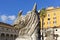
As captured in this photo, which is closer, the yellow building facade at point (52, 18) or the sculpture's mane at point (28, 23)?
the sculpture's mane at point (28, 23)

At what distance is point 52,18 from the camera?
109 m

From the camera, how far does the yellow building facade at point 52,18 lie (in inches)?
4183

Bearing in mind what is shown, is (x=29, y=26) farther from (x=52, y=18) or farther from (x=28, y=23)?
(x=52, y=18)

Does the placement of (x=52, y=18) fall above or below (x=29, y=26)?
above

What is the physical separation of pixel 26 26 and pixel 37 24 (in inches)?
27.9

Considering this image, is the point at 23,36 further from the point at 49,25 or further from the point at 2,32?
the point at 49,25

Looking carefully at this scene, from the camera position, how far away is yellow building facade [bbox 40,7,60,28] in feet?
A: 349

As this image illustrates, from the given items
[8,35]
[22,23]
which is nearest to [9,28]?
[8,35]

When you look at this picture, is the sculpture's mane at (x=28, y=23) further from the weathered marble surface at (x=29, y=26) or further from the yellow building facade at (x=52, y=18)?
the yellow building facade at (x=52, y=18)

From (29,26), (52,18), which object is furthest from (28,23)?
(52,18)

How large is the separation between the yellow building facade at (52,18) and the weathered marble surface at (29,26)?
9114 centimetres

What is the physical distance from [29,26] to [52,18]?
94564 mm

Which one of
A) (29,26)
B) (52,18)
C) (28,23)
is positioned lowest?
(29,26)

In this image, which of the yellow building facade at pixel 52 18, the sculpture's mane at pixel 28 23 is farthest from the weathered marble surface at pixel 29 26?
the yellow building facade at pixel 52 18
